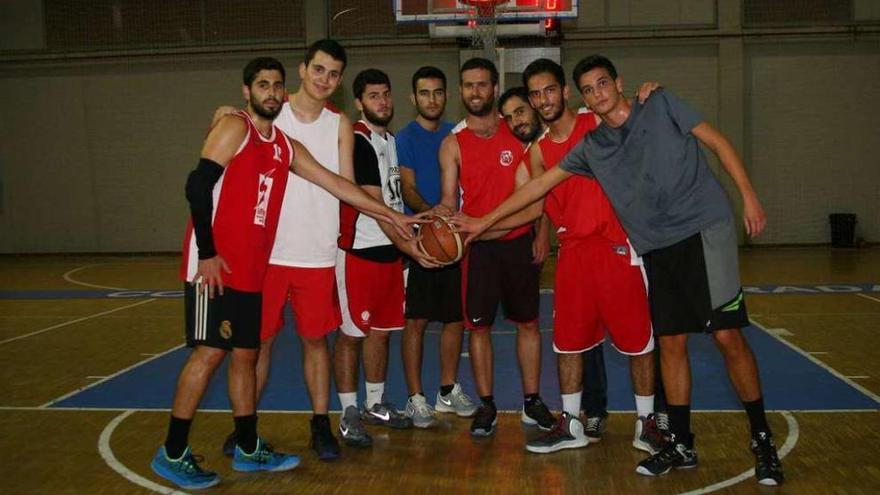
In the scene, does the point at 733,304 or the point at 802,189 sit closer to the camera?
the point at 733,304

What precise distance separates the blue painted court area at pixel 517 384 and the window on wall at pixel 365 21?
10949 mm

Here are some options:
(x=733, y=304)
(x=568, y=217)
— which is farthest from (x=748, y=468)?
(x=568, y=217)

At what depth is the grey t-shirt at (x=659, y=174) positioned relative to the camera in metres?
4.38

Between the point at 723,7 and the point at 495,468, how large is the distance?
14565 mm

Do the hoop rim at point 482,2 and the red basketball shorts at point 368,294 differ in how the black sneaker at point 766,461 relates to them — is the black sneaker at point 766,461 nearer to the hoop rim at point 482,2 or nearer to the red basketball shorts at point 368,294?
the red basketball shorts at point 368,294

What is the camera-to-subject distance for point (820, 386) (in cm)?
618

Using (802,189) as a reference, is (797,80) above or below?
above

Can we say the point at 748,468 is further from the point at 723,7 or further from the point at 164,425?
the point at 723,7

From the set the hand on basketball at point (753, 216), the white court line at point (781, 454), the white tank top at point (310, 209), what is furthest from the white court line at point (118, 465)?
the hand on basketball at point (753, 216)

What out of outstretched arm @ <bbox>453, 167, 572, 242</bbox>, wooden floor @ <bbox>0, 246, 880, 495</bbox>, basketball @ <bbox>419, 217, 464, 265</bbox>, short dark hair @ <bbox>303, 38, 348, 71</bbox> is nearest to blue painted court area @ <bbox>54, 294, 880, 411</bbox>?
wooden floor @ <bbox>0, 246, 880, 495</bbox>

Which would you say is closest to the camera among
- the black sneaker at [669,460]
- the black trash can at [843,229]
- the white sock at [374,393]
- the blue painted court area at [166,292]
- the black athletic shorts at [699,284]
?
the black athletic shorts at [699,284]

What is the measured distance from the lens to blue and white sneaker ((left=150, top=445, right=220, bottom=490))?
4418mm

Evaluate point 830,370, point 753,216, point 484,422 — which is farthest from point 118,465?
point 830,370

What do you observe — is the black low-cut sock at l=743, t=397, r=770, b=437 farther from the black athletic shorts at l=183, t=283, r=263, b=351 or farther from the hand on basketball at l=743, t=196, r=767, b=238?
the black athletic shorts at l=183, t=283, r=263, b=351
